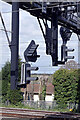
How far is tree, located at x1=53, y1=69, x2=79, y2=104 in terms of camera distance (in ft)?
64.1

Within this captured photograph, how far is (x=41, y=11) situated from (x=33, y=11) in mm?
143

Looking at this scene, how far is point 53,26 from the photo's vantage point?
235 inches

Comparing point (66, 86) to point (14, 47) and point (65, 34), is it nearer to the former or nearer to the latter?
point (65, 34)

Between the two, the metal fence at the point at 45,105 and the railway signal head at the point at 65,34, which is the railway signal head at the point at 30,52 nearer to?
the railway signal head at the point at 65,34

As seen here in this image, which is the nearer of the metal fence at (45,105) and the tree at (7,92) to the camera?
the tree at (7,92)

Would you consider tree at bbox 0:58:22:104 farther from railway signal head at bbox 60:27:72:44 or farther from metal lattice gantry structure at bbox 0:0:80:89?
metal lattice gantry structure at bbox 0:0:80:89

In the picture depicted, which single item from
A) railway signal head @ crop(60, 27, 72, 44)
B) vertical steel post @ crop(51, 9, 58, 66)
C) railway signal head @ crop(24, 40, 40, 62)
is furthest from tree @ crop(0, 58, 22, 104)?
railway signal head @ crop(24, 40, 40, 62)

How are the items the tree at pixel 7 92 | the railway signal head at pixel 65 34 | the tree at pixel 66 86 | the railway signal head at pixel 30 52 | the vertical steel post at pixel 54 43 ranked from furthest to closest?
the tree at pixel 66 86, the tree at pixel 7 92, the railway signal head at pixel 65 34, the vertical steel post at pixel 54 43, the railway signal head at pixel 30 52

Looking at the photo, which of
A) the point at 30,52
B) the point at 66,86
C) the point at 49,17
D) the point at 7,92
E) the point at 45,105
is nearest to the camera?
the point at 30,52

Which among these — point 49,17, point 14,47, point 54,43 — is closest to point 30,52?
point 14,47

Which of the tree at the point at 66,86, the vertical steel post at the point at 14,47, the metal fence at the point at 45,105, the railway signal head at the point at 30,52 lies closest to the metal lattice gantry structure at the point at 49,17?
the vertical steel post at the point at 14,47

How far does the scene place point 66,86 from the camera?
1997 centimetres

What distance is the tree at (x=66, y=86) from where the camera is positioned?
1955cm

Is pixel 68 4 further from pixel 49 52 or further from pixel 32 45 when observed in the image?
pixel 32 45
